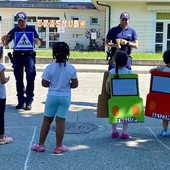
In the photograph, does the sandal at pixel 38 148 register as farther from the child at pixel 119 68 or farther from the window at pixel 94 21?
the window at pixel 94 21

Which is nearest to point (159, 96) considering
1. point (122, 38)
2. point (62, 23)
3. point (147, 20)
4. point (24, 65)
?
point (122, 38)

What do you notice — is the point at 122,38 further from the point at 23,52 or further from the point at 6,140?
the point at 6,140

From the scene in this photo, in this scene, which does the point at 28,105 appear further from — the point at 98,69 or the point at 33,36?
the point at 98,69

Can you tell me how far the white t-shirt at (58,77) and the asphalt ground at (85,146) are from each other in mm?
835

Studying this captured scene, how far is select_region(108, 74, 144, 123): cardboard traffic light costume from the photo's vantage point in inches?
221

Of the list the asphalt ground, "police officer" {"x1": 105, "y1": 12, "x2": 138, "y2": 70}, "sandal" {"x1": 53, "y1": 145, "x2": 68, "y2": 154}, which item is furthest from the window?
"sandal" {"x1": 53, "y1": 145, "x2": 68, "y2": 154}

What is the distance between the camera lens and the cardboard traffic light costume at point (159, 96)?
19.0 ft

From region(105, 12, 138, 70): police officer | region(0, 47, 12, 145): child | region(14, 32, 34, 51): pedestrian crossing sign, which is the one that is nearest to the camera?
region(0, 47, 12, 145): child

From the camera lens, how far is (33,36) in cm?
783

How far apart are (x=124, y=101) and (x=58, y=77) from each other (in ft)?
4.00

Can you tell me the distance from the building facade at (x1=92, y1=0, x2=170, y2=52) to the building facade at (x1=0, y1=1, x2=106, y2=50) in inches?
180

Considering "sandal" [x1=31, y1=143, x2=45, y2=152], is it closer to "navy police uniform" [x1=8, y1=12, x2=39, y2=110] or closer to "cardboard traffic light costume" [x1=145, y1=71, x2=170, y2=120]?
"cardboard traffic light costume" [x1=145, y1=71, x2=170, y2=120]

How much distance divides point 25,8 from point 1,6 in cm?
191

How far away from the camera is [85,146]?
539 centimetres
